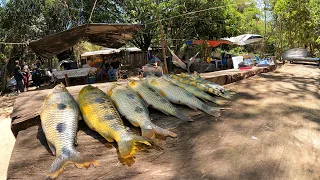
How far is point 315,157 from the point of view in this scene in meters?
1.48

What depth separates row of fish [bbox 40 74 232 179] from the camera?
1.50 metres

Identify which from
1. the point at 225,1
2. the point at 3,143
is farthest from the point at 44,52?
the point at 225,1

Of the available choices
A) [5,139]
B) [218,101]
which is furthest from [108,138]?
[5,139]

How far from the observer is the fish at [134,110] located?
1746 millimetres

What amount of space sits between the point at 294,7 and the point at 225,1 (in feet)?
15.6

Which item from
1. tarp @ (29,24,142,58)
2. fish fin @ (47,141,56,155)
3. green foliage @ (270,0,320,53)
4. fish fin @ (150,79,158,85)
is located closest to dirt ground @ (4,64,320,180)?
→ fish fin @ (47,141,56,155)

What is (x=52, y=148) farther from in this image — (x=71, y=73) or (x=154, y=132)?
(x=71, y=73)

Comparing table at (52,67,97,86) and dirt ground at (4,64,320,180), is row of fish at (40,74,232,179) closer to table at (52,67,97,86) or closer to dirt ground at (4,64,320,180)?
dirt ground at (4,64,320,180)

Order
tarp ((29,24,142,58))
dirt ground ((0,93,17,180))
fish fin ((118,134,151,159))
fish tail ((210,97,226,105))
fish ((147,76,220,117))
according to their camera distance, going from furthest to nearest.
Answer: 1. tarp ((29,24,142,58))
2. dirt ground ((0,93,17,180))
3. fish tail ((210,97,226,105))
4. fish ((147,76,220,117))
5. fish fin ((118,134,151,159))

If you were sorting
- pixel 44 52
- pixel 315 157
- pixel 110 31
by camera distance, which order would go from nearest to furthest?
1. pixel 315 157
2. pixel 110 31
3. pixel 44 52

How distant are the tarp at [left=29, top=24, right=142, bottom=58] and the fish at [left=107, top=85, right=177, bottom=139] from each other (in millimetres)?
7540

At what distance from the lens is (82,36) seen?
1082cm

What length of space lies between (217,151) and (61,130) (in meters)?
1.00

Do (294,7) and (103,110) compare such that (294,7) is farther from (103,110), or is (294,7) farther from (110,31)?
(103,110)
